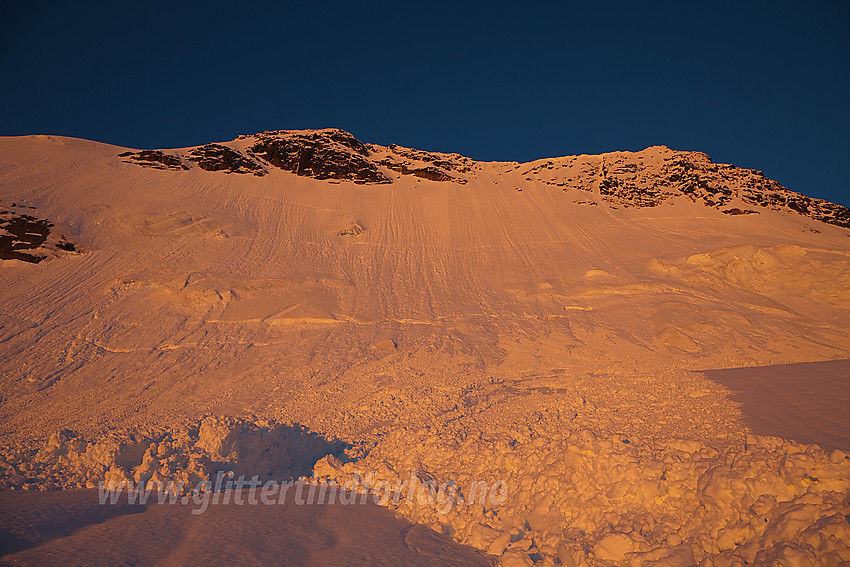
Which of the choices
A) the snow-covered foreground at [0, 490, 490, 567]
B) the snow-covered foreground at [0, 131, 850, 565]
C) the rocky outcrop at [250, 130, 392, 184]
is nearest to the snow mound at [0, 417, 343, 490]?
the snow-covered foreground at [0, 131, 850, 565]

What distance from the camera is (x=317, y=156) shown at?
28000mm

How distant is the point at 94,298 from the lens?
1341 centimetres

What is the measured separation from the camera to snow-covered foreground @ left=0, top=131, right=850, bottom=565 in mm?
4598

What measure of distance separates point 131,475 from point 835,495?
7430 millimetres

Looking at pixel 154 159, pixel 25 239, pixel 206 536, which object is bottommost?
pixel 206 536

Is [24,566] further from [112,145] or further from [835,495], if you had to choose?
[112,145]

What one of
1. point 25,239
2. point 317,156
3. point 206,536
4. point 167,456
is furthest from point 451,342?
point 317,156

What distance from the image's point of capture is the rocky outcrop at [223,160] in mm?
25094

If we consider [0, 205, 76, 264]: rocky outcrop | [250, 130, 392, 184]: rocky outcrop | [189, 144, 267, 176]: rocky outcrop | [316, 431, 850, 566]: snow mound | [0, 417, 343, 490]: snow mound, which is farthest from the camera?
[250, 130, 392, 184]: rocky outcrop

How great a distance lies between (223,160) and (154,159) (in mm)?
Result: 3469

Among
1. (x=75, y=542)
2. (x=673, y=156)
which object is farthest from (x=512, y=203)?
(x=75, y=542)

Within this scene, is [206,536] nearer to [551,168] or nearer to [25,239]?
[25,239]

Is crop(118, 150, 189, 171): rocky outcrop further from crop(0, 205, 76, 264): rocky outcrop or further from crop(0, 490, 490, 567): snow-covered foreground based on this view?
crop(0, 490, 490, 567): snow-covered foreground

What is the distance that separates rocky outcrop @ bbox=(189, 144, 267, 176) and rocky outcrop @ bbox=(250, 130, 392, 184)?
1.65m
